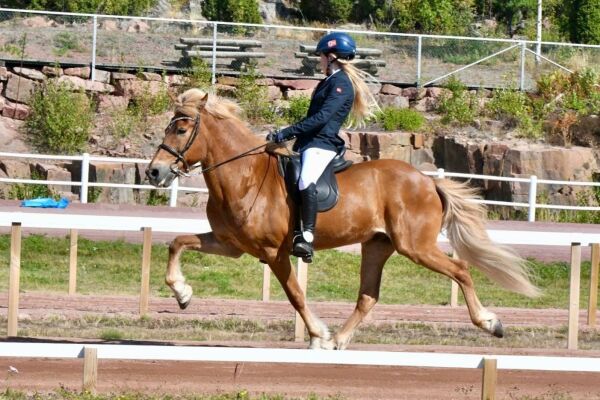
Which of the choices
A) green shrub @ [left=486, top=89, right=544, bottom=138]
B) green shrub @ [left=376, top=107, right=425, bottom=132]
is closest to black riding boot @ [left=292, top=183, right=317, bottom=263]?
green shrub @ [left=376, top=107, right=425, bottom=132]

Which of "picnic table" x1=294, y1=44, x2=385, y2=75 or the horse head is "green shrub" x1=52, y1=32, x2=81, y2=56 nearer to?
"picnic table" x1=294, y1=44, x2=385, y2=75

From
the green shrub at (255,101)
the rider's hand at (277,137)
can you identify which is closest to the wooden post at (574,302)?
the rider's hand at (277,137)

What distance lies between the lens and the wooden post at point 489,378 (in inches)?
309

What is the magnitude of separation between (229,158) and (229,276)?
6963 mm

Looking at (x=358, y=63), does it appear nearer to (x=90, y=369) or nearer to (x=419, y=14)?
(x=419, y=14)

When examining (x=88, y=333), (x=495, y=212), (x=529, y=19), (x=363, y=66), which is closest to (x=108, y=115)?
(x=363, y=66)

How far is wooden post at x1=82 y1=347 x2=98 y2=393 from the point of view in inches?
308

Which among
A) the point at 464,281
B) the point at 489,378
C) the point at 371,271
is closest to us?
the point at 489,378

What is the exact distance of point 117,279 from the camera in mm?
16297

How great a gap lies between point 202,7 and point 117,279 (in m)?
20.9

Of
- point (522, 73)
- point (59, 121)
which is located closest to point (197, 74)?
point (59, 121)

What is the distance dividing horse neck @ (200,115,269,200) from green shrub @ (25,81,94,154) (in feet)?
49.3

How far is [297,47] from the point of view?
2792cm

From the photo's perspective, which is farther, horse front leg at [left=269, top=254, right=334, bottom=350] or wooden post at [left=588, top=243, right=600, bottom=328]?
wooden post at [left=588, top=243, right=600, bottom=328]
